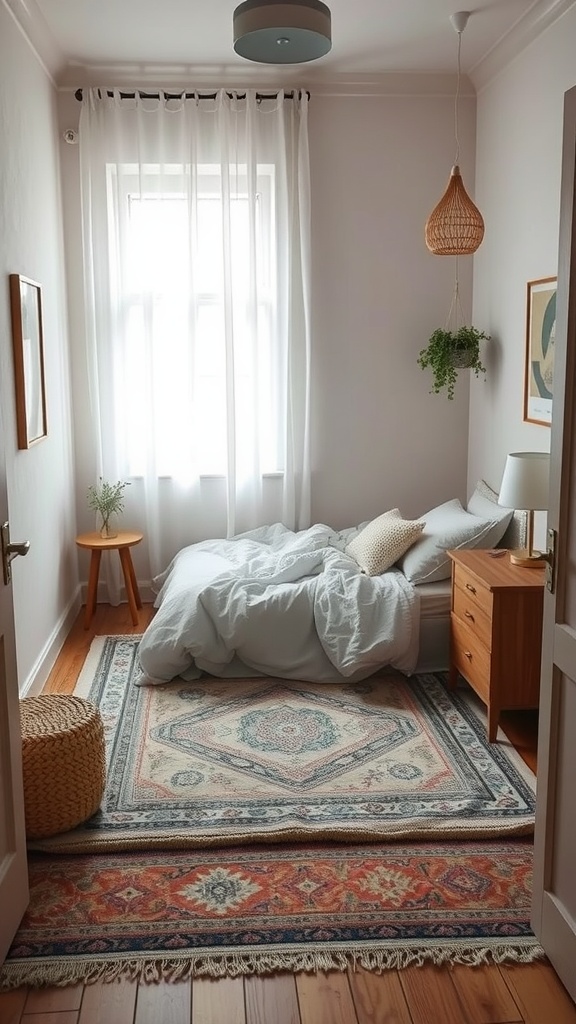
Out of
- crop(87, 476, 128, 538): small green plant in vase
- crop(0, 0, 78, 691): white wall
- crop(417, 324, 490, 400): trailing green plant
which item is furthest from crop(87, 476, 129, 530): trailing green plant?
crop(417, 324, 490, 400): trailing green plant

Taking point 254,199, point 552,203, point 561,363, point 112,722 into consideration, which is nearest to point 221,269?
point 254,199

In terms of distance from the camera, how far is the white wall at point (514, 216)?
394 centimetres

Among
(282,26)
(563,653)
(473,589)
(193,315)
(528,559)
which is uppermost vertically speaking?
(282,26)

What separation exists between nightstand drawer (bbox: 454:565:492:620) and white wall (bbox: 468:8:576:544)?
17.5 inches

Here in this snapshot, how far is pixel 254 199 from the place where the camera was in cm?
504

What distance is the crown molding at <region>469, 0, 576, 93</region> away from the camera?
12.6 ft

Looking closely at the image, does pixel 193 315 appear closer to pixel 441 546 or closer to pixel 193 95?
pixel 193 95

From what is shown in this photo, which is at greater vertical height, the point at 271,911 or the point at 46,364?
the point at 46,364

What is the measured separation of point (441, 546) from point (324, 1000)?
7.99 feet

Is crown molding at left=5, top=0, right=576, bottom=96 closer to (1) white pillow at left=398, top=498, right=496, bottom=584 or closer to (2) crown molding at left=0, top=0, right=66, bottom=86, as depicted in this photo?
(2) crown molding at left=0, top=0, right=66, bottom=86

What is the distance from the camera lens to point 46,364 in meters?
4.46

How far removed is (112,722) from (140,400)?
215cm

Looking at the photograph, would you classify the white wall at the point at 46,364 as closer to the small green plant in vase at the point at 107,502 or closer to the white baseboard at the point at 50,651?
the white baseboard at the point at 50,651

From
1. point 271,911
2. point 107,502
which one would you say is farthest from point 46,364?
point 271,911
